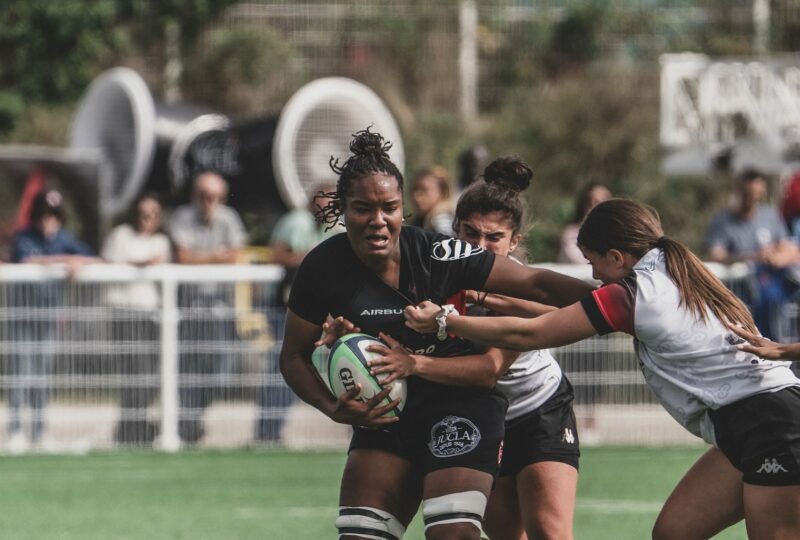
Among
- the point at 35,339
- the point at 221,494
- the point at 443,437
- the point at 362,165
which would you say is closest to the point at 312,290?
the point at 362,165

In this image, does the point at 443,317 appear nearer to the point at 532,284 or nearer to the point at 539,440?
the point at 532,284

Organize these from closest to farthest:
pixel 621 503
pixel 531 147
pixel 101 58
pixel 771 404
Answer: pixel 771 404, pixel 621 503, pixel 531 147, pixel 101 58

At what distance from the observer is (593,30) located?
1137 inches

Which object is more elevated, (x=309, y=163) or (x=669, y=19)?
(x=669, y=19)

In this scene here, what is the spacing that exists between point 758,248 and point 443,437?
7.02 m

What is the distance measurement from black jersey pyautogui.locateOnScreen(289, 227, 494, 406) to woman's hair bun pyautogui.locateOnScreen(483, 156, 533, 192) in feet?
2.35

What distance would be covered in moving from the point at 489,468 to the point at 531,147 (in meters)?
18.7

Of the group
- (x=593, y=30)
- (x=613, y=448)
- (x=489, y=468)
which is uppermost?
(x=593, y=30)

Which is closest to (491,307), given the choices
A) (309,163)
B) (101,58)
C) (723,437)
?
(723,437)

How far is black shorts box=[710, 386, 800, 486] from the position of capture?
5.72 metres

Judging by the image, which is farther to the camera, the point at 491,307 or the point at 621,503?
the point at 621,503

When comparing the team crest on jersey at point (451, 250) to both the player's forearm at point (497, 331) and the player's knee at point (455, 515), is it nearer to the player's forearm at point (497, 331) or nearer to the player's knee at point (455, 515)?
the player's forearm at point (497, 331)

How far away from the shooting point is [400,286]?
232 inches

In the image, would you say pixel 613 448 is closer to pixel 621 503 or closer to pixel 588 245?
pixel 621 503
